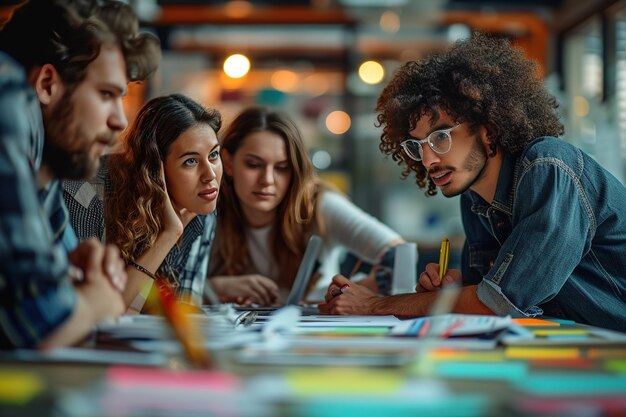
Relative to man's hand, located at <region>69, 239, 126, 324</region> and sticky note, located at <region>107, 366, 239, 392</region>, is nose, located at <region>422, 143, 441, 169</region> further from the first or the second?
sticky note, located at <region>107, 366, 239, 392</region>

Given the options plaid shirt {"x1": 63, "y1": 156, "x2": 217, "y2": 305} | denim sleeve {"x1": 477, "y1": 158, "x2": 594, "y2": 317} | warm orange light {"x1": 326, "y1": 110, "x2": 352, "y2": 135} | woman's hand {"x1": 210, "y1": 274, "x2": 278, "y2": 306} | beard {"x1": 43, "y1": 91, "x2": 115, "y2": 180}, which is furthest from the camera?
warm orange light {"x1": 326, "y1": 110, "x2": 352, "y2": 135}

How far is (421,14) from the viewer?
5543 mm

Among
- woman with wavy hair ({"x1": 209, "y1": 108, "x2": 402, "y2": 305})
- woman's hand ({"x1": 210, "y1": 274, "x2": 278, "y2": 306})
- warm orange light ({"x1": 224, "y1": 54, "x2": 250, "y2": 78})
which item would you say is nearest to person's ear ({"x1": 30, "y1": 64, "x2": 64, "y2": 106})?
woman's hand ({"x1": 210, "y1": 274, "x2": 278, "y2": 306})

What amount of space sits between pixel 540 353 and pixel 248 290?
4.95 feet

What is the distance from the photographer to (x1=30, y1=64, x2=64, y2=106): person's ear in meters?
1.44

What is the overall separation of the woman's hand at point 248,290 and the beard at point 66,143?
44.9 inches

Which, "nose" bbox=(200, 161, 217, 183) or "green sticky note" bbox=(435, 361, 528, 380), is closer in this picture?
"green sticky note" bbox=(435, 361, 528, 380)

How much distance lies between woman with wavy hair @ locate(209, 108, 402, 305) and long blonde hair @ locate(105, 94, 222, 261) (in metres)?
0.52

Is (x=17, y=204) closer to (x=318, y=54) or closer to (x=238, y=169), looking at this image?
(x=238, y=169)

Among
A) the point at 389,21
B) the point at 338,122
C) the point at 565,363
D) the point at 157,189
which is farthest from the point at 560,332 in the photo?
the point at 338,122

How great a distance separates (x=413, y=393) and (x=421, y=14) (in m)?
4.96

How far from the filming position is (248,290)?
262 cm

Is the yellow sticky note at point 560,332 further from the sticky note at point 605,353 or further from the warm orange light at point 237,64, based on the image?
the warm orange light at point 237,64

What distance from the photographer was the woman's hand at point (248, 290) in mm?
2578
